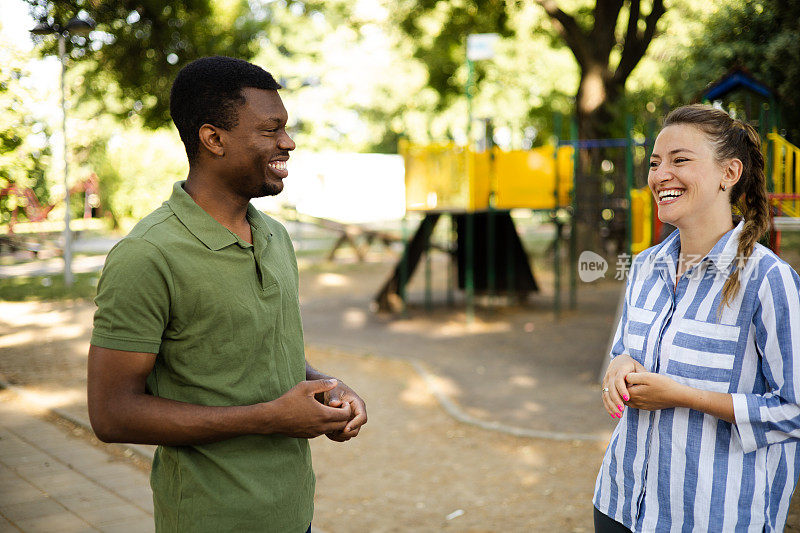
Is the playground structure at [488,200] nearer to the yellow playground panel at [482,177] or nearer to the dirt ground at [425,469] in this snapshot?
the yellow playground panel at [482,177]

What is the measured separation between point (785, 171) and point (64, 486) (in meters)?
5.77

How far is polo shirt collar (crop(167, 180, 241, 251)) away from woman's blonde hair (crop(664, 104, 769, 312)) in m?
1.22

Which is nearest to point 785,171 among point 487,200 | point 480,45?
point 487,200

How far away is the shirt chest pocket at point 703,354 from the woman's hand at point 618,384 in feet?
0.31

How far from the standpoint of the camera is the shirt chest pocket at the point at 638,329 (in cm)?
197

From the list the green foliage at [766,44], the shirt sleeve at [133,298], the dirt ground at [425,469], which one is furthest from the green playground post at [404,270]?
the shirt sleeve at [133,298]

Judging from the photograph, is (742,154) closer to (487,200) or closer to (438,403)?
(438,403)

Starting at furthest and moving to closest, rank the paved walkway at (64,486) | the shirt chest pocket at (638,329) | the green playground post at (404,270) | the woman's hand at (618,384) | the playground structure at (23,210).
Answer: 1. the green playground post at (404,270)
2. the playground structure at (23,210)
3. the paved walkway at (64,486)
4. the shirt chest pocket at (638,329)
5. the woman's hand at (618,384)

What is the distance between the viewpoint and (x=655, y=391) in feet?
5.91

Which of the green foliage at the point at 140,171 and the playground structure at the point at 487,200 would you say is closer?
the playground structure at the point at 487,200

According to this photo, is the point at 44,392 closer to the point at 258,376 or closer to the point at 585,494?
the point at 585,494

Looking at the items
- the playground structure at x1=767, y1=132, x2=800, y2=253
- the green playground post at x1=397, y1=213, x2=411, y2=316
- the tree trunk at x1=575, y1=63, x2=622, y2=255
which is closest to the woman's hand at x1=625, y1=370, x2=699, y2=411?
the playground structure at x1=767, y1=132, x2=800, y2=253

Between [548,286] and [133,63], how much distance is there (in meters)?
9.79

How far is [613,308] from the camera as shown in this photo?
13.3 meters
